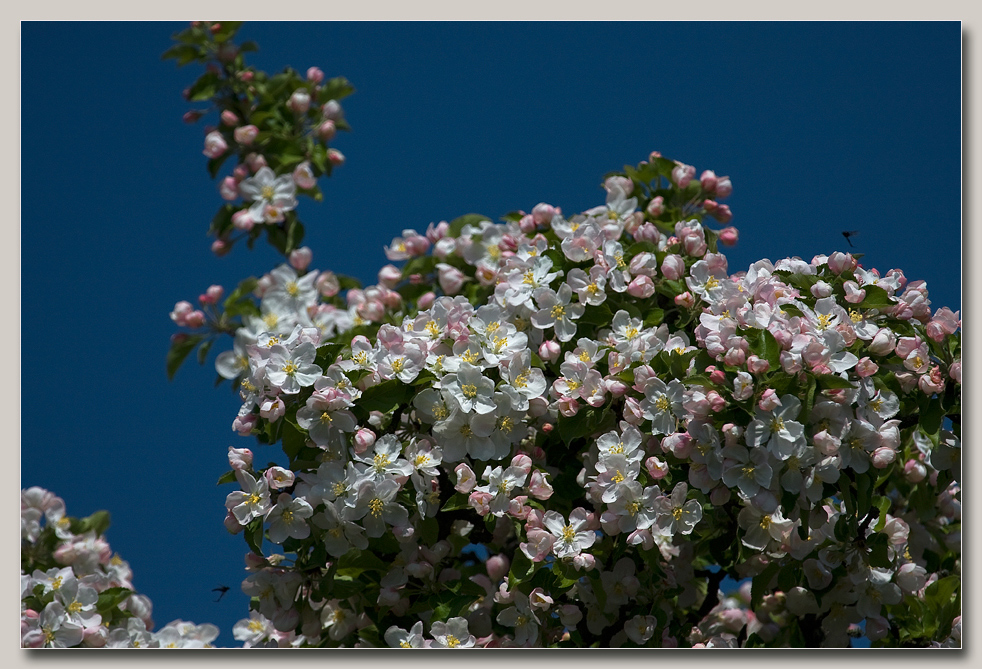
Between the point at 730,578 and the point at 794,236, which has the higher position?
the point at 794,236

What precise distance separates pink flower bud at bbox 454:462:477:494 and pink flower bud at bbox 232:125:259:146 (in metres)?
1.35

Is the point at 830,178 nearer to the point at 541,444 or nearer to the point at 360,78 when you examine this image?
the point at 541,444

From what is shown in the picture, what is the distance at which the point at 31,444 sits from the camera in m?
2.47

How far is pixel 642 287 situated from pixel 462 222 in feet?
2.30

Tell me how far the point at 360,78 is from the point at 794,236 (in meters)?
1.22

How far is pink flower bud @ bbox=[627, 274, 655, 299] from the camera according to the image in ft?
7.76

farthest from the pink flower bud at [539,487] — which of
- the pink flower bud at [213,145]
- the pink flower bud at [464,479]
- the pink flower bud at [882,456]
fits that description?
the pink flower bud at [213,145]

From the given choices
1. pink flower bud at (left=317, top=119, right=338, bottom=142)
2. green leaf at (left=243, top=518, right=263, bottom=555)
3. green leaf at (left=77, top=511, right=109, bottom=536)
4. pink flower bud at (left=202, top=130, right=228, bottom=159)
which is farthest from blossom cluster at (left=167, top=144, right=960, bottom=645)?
pink flower bud at (left=202, top=130, right=228, bottom=159)

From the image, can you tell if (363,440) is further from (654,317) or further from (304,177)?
(304,177)

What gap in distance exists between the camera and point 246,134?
3023 millimetres

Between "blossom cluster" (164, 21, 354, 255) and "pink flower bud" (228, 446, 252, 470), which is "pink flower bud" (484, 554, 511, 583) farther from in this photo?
"blossom cluster" (164, 21, 354, 255)

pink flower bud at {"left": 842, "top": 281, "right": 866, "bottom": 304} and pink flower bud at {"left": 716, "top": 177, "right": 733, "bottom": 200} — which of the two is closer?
pink flower bud at {"left": 842, "top": 281, "right": 866, "bottom": 304}

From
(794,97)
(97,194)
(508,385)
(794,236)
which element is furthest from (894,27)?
(97,194)

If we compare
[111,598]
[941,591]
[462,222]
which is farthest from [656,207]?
[111,598]
